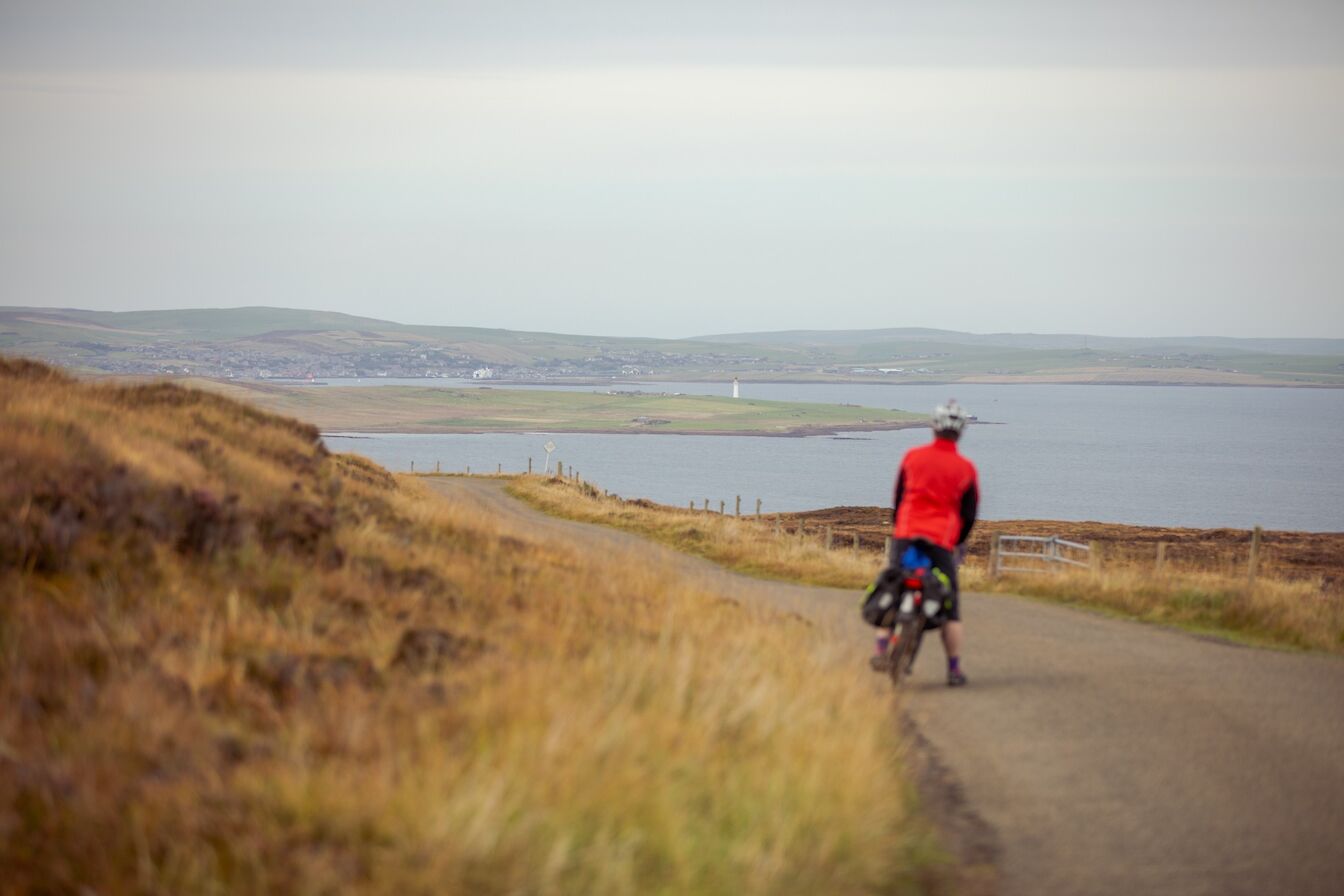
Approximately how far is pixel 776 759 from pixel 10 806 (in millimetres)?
3428

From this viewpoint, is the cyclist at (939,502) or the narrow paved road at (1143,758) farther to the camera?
the cyclist at (939,502)

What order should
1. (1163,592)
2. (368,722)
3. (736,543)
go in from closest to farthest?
(368,722) < (1163,592) < (736,543)

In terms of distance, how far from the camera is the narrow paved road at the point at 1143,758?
21.5 ft

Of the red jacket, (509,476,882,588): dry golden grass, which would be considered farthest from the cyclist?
(509,476,882,588): dry golden grass

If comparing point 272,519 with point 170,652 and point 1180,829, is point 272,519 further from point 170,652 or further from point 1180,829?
point 1180,829

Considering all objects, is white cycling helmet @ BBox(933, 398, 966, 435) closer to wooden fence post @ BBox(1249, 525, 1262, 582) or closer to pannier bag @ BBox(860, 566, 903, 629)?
pannier bag @ BBox(860, 566, 903, 629)

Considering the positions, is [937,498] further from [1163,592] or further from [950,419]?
[1163,592]

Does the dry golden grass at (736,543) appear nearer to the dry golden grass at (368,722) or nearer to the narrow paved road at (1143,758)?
the narrow paved road at (1143,758)

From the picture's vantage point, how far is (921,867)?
6.51 meters

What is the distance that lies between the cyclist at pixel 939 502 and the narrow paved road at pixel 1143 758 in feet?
3.59

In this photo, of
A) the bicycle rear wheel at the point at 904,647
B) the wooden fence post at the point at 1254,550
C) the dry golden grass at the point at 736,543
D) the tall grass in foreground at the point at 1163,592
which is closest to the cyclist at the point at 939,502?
the bicycle rear wheel at the point at 904,647

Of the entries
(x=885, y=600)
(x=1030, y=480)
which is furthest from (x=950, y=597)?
(x=1030, y=480)

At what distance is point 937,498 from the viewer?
10781mm

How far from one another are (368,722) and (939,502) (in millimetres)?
5860
